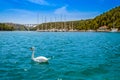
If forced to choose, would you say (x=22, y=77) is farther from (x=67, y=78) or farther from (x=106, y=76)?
(x=106, y=76)

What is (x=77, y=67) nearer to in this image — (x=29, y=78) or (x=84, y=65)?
(x=84, y=65)

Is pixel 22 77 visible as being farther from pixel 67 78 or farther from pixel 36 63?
pixel 36 63

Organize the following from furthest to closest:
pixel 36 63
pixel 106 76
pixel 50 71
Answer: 1. pixel 36 63
2. pixel 50 71
3. pixel 106 76

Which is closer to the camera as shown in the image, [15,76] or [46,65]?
[15,76]

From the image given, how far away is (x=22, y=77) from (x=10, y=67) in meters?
4.34

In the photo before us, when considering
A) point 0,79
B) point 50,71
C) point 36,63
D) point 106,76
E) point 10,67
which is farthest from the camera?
point 36,63

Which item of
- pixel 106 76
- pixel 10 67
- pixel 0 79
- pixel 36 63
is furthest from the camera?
pixel 36 63

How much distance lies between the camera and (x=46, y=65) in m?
24.0

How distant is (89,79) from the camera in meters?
18.5

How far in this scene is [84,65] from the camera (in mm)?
24094

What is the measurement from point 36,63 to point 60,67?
10.5 feet

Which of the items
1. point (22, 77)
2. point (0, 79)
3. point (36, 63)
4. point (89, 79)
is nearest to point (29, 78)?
point (22, 77)

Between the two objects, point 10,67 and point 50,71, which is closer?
point 50,71

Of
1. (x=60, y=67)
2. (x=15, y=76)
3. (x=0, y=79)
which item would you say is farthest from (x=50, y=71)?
(x=0, y=79)
